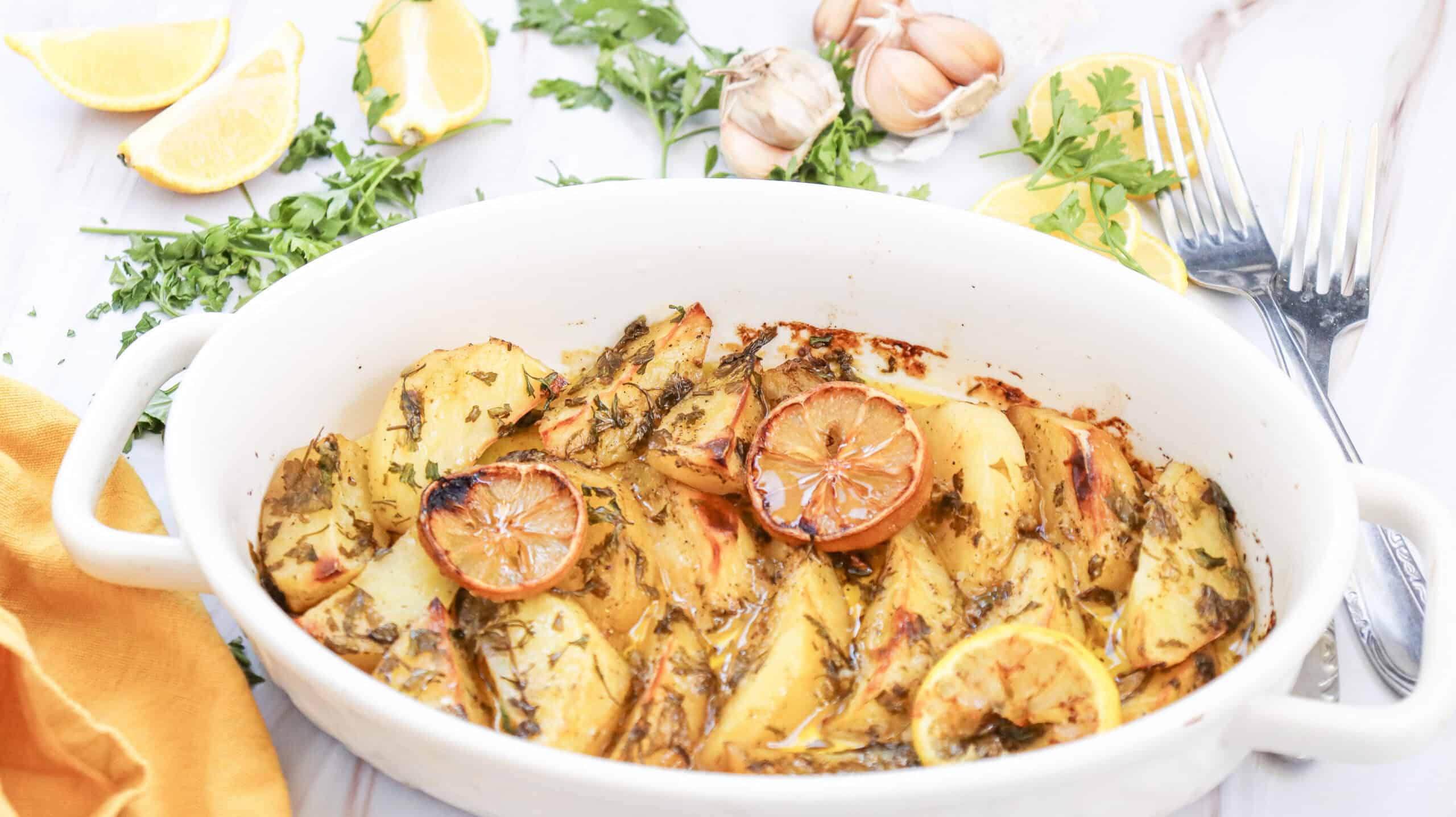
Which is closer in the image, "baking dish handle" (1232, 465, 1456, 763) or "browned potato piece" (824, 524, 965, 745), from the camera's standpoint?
"baking dish handle" (1232, 465, 1456, 763)

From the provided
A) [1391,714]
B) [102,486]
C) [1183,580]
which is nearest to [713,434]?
[1183,580]

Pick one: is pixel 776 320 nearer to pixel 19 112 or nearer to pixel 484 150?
pixel 484 150

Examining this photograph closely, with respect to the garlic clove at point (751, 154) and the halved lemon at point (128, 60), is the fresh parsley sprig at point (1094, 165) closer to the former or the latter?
the garlic clove at point (751, 154)

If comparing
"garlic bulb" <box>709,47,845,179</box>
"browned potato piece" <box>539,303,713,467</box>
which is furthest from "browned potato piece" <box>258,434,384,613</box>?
"garlic bulb" <box>709,47,845,179</box>

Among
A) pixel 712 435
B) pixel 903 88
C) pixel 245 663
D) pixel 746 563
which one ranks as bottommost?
pixel 245 663

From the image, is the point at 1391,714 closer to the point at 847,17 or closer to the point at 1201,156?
the point at 1201,156

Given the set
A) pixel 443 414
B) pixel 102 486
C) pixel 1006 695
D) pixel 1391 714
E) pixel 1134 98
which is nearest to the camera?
pixel 1391 714

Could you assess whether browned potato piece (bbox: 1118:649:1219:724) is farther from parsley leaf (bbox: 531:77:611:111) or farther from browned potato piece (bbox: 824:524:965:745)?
parsley leaf (bbox: 531:77:611:111)
